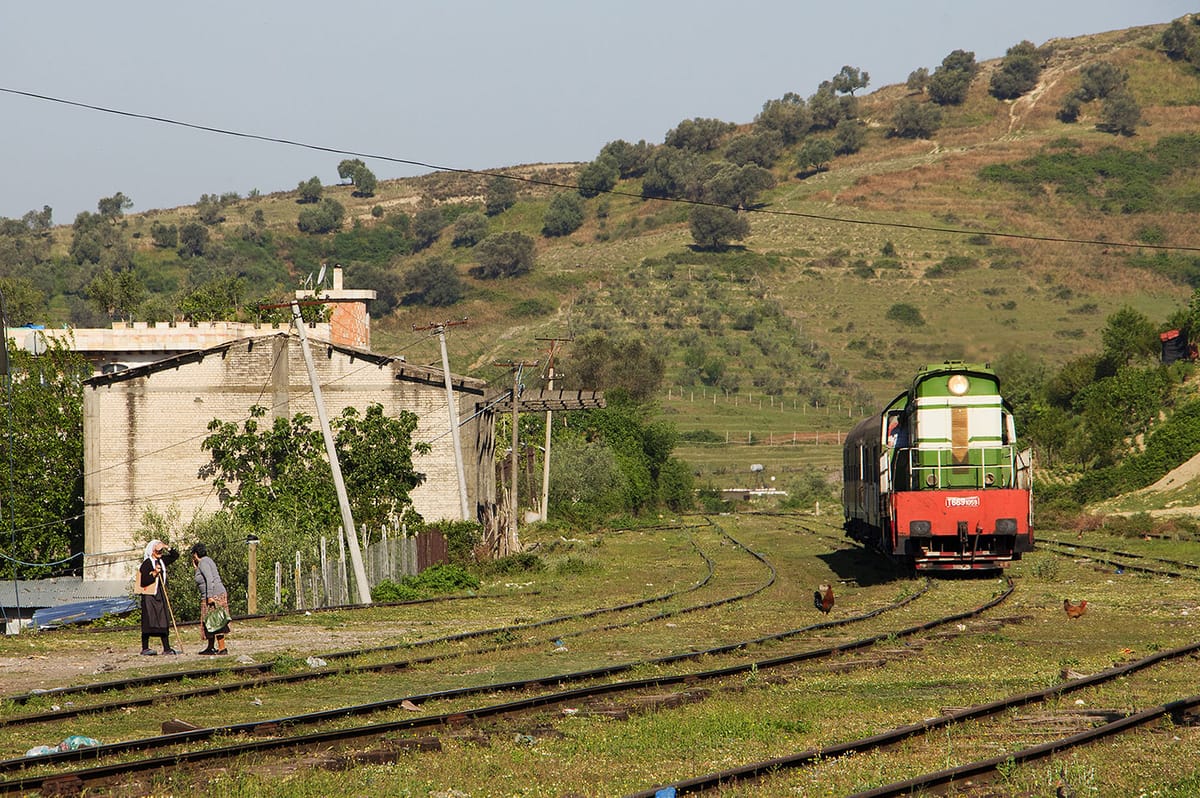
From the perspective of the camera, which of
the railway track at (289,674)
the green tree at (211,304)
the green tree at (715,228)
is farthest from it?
the green tree at (715,228)

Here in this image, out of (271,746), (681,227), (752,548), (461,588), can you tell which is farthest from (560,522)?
(681,227)

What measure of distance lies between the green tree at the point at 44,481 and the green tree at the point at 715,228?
126 meters

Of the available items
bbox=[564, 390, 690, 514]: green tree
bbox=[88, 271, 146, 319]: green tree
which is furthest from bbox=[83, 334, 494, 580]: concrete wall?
bbox=[88, 271, 146, 319]: green tree

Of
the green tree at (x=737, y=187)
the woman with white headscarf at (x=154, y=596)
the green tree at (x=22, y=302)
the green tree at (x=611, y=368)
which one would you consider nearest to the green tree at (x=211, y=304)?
the green tree at (x=22, y=302)

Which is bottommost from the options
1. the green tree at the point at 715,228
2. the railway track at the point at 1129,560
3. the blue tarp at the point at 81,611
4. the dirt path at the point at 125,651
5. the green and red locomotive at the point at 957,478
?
the blue tarp at the point at 81,611

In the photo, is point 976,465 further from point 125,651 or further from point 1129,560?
point 125,651

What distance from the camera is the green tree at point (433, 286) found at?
16325 centimetres

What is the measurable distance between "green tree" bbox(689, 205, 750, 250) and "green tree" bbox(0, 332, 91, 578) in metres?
126

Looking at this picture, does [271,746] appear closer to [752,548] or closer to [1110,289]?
[752,548]

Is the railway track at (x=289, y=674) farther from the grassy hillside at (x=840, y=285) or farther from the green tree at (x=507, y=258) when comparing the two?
the green tree at (x=507, y=258)

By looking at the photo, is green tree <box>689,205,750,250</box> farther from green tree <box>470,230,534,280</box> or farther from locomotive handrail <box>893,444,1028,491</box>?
locomotive handrail <box>893,444,1028,491</box>

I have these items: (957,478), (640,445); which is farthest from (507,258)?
(957,478)

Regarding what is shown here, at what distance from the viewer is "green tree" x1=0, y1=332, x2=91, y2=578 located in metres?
46.3

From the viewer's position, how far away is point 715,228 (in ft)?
555
